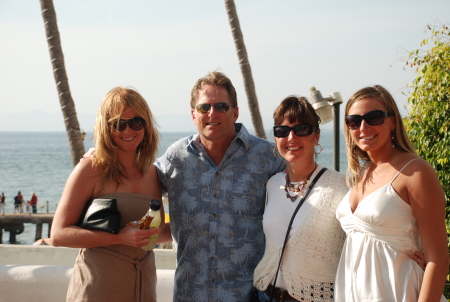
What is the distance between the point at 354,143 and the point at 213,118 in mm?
1156

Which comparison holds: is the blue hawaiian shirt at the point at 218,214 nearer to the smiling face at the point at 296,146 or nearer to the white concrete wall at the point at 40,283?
the smiling face at the point at 296,146

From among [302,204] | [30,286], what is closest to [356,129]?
[302,204]

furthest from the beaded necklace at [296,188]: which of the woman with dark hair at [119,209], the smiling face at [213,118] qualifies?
the woman with dark hair at [119,209]

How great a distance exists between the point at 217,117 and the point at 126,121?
763mm

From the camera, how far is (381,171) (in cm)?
324

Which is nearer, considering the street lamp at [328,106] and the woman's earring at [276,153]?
the woman's earring at [276,153]

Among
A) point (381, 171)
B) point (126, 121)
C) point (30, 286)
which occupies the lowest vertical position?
point (30, 286)

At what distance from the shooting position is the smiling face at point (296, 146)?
3684 mm

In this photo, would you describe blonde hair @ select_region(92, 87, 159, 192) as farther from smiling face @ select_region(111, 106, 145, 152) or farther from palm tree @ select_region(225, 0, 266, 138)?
palm tree @ select_region(225, 0, 266, 138)

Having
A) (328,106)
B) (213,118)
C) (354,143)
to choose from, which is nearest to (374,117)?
(354,143)

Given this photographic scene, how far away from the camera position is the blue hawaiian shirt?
3.94 metres

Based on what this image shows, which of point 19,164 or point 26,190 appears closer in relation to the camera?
point 26,190

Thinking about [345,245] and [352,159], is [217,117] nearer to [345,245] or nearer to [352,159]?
[352,159]

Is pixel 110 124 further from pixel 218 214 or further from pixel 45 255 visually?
pixel 45 255
